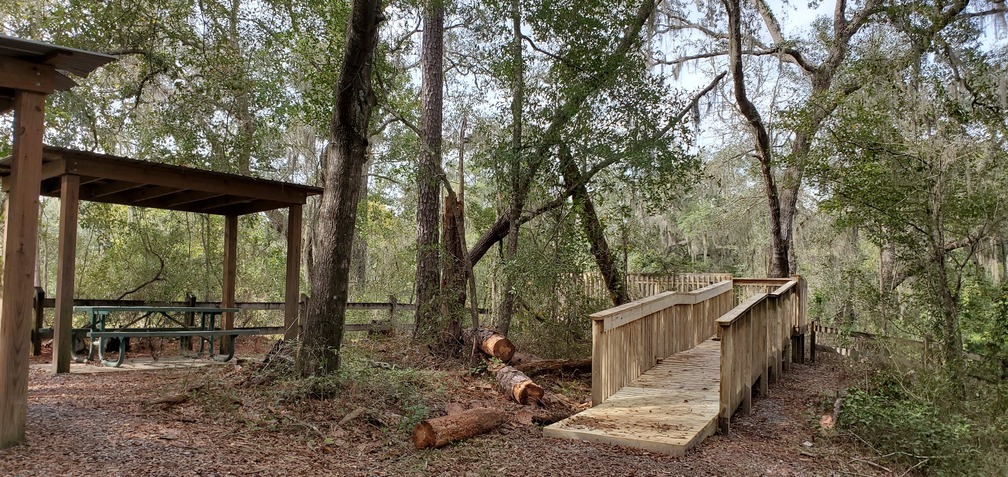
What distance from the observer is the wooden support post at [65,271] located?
22.1 ft

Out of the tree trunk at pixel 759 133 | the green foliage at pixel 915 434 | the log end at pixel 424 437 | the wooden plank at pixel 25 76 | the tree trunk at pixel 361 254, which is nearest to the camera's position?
the wooden plank at pixel 25 76

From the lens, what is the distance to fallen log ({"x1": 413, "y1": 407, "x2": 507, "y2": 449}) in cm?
477

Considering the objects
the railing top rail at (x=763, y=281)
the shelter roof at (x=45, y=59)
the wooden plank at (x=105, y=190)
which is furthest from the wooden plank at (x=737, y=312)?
the wooden plank at (x=105, y=190)

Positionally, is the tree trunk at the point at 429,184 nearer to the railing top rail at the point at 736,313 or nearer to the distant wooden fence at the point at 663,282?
the railing top rail at the point at 736,313

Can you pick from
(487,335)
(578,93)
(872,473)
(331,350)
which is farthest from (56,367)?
(872,473)

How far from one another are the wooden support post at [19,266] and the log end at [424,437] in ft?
8.64

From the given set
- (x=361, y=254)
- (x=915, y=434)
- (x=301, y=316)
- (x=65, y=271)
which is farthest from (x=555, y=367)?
(x=361, y=254)

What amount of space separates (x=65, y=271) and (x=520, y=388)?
17.5ft

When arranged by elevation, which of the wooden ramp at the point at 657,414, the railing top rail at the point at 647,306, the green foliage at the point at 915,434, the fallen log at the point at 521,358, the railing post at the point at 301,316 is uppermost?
the railing top rail at the point at 647,306

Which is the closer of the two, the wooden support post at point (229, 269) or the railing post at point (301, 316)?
the railing post at point (301, 316)

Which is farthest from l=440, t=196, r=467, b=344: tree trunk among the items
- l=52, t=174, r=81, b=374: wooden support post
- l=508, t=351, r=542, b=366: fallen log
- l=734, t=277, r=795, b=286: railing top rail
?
l=734, t=277, r=795, b=286: railing top rail

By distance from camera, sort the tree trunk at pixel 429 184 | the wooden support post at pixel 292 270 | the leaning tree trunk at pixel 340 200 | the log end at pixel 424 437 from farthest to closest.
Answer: the tree trunk at pixel 429 184 → the wooden support post at pixel 292 270 → the leaning tree trunk at pixel 340 200 → the log end at pixel 424 437

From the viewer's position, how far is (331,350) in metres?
5.80

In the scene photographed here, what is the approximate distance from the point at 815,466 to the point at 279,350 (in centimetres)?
520
